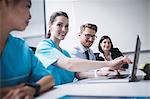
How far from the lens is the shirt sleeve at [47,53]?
123 centimetres

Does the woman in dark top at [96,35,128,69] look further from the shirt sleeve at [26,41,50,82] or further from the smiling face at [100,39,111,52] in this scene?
the shirt sleeve at [26,41,50,82]

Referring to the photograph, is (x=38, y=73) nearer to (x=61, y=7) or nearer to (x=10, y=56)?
(x=10, y=56)

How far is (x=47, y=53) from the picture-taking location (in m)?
1.25

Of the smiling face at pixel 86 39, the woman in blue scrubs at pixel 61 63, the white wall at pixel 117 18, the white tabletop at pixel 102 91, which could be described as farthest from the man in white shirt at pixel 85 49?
the white wall at pixel 117 18

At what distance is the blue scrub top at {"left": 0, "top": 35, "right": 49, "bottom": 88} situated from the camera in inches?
29.6

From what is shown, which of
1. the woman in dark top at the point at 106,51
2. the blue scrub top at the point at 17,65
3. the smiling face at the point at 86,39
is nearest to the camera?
the blue scrub top at the point at 17,65

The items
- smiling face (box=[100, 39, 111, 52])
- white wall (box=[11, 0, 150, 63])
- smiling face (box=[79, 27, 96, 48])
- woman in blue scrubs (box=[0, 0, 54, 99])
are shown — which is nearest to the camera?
woman in blue scrubs (box=[0, 0, 54, 99])

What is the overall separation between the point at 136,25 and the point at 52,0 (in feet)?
3.65

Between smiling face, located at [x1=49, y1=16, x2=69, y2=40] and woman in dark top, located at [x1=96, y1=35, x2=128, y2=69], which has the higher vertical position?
smiling face, located at [x1=49, y1=16, x2=69, y2=40]

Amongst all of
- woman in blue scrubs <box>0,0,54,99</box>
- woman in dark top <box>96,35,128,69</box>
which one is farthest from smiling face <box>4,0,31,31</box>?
woman in dark top <box>96,35,128,69</box>

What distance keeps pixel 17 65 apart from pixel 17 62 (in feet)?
0.04

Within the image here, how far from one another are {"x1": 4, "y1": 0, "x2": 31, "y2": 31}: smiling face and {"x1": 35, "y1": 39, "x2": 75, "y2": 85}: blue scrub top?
52 centimetres

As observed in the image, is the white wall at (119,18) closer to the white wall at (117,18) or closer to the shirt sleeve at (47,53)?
the white wall at (117,18)

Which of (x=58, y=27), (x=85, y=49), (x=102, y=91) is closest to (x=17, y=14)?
(x=102, y=91)
